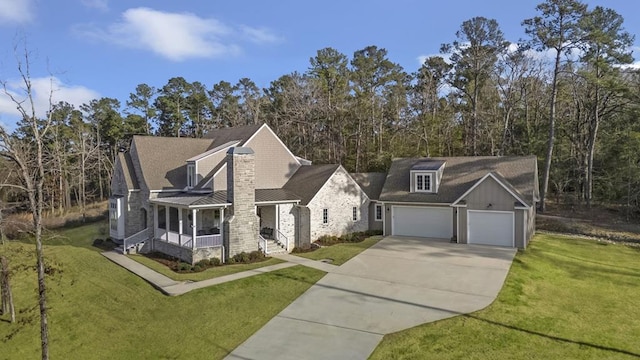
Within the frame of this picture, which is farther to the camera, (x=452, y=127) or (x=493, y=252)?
(x=452, y=127)

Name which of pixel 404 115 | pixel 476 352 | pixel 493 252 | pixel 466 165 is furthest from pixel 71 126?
pixel 476 352

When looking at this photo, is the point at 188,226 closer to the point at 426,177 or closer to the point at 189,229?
the point at 189,229

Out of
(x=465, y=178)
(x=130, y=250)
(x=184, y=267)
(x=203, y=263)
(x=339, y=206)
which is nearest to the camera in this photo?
(x=184, y=267)

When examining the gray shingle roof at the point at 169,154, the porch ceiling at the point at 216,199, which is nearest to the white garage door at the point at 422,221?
the porch ceiling at the point at 216,199

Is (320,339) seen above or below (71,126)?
below

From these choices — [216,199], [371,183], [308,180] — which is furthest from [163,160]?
[371,183]

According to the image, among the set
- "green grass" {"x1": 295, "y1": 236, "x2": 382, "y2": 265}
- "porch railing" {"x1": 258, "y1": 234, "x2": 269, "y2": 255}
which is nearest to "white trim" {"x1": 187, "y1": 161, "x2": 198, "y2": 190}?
"porch railing" {"x1": 258, "y1": 234, "x2": 269, "y2": 255}

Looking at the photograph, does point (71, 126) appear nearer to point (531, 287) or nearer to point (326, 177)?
point (326, 177)

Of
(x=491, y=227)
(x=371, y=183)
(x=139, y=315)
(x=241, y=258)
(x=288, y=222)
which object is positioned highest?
(x=371, y=183)
